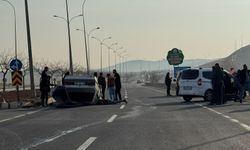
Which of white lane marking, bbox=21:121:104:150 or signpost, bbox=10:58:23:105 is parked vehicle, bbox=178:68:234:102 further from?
white lane marking, bbox=21:121:104:150

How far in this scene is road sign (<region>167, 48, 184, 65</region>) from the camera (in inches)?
2195

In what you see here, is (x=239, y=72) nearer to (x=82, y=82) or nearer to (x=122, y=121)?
(x=82, y=82)

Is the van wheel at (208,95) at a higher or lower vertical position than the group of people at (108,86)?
lower

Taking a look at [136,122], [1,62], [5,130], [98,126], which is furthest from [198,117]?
[1,62]

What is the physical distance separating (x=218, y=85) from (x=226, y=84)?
2556mm

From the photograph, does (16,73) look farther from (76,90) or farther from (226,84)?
(226,84)

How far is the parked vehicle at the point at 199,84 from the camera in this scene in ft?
98.5

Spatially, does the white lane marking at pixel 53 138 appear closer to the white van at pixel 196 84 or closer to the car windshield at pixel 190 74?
the white van at pixel 196 84

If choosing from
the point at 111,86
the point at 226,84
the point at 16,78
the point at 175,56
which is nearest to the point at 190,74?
the point at 226,84

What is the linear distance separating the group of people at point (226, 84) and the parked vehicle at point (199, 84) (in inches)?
4.0

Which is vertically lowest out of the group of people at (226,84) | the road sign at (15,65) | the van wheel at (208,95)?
the van wheel at (208,95)

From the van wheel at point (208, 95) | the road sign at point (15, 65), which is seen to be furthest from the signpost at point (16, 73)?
the van wheel at point (208, 95)

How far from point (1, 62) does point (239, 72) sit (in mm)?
48766

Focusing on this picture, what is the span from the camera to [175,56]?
5588 cm
